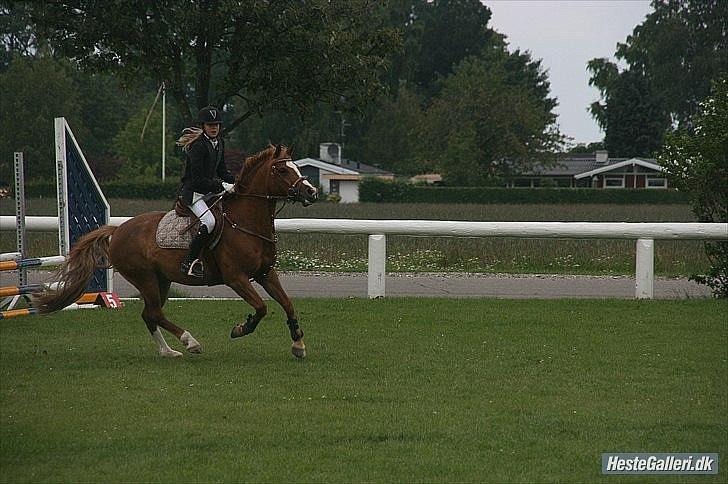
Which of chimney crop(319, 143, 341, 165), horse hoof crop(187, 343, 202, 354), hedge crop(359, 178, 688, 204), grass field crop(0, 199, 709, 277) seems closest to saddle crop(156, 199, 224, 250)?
horse hoof crop(187, 343, 202, 354)

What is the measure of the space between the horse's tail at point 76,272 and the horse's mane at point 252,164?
1.65 metres

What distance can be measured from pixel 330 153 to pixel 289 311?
7366cm

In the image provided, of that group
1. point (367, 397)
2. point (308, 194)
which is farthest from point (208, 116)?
point (367, 397)

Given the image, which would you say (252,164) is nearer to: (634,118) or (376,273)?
(376,273)

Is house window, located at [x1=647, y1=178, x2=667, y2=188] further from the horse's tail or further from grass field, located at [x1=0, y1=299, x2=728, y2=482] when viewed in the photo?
the horse's tail

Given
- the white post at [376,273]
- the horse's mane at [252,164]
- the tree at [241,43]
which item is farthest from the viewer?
the tree at [241,43]

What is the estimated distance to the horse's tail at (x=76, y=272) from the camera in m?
11.6

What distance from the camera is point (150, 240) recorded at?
11.4 metres

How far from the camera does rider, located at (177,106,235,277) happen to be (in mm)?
11086

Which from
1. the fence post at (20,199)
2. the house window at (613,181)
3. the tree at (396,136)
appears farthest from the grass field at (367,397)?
the house window at (613,181)

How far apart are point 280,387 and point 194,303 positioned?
651 cm

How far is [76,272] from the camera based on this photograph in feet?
38.5

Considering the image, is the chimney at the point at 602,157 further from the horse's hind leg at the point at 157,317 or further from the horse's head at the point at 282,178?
the horse's hind leg at the point at 157,317

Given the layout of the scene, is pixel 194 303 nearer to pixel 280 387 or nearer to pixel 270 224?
Answer: pixel 270 224
